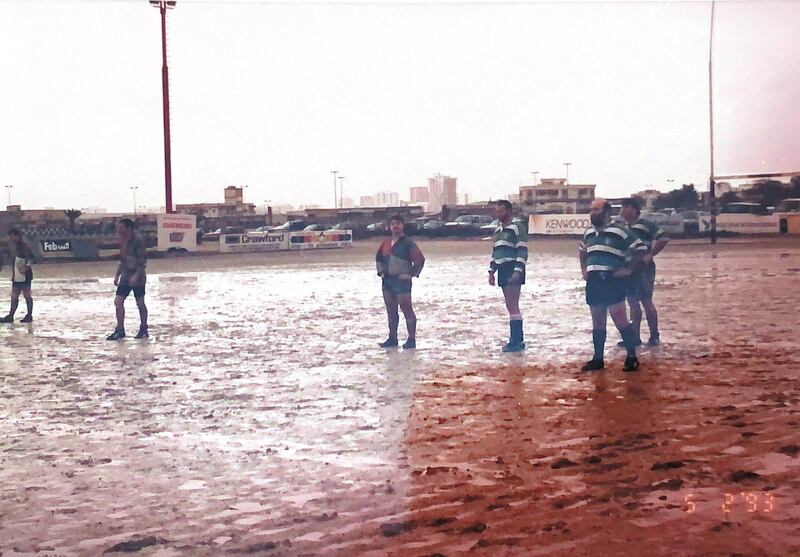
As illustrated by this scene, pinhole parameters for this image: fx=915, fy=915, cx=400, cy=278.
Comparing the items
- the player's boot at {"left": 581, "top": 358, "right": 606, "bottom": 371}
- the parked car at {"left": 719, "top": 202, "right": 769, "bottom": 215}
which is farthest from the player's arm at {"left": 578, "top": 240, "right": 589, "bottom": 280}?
the parked car at {"left": 719, "top": 202, "right": 769, "bottom": 215}

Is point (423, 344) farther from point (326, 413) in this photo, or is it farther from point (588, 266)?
point (326, 413)

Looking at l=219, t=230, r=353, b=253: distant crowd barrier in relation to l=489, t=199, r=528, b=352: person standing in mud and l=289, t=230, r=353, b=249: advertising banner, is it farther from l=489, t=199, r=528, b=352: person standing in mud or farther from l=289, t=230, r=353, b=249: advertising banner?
l=489, t=199, r=528, b=352: person standing in mud

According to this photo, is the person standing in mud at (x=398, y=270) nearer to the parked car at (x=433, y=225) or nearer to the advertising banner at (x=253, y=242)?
the parked car at (x=433, y=225)

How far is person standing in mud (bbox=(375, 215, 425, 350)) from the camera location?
34.4 ft

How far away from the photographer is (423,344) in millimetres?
10930

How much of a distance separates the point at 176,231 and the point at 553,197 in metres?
16.6

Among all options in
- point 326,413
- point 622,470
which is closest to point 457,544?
point 622,470

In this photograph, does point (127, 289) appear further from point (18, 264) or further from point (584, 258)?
point (584, 258)

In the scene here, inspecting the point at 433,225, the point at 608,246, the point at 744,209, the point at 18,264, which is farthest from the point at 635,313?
the point at 744,209

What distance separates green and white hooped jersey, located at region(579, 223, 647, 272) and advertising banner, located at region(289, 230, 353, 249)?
110ft

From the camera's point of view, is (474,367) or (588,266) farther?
(474,367)

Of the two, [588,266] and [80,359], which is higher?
[588,266]

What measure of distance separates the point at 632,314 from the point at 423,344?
2473mm

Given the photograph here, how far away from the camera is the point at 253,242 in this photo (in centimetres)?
4119
